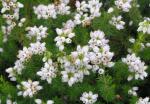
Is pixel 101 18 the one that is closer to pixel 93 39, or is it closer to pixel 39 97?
pixel 93 39

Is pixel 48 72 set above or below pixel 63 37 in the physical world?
below

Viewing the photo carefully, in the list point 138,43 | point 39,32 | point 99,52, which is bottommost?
point 99,52

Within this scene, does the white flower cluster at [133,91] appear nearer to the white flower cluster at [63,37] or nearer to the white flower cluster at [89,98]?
the white flower cluster at [89,98]

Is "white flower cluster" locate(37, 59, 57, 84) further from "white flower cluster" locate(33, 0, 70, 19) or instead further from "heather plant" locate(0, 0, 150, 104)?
"white flower cluster" locate(33, 0, 70, 19)

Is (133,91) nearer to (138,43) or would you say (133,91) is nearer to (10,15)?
(138,43)

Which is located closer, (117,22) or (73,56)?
(73,56)

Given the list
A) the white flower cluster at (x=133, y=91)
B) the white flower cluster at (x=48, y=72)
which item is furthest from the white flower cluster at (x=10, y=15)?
the white flower cluster at (x=133, y=91)

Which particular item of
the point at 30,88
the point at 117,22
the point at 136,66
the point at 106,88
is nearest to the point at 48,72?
the point at 30,88
